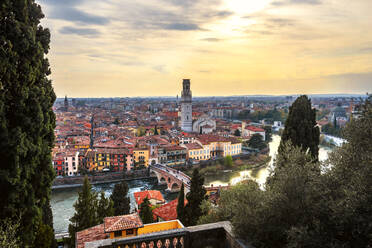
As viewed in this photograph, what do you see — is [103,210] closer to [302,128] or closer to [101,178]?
[302,128]

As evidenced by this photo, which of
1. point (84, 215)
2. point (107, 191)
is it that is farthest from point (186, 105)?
point (84, 215)

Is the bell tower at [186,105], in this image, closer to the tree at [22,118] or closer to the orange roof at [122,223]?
the orange roof at [122,223]

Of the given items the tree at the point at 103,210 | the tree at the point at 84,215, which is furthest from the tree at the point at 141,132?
the tree at the point at 84,215

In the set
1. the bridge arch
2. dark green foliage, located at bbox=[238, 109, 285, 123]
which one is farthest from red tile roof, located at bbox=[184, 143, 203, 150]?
dark green foliage, located at bbox=[238, 109, 285, 123]

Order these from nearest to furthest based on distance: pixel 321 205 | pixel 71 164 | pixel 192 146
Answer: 1. pixel 321 205
2. pixel 71 164
3. pixel 192 146

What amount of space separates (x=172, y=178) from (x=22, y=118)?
779 inches

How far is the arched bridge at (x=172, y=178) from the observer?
21.7m

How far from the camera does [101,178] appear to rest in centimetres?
2694

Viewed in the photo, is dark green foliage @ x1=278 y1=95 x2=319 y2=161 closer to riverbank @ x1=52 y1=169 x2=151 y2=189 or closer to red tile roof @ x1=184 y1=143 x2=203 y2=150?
riverbank @ x1=52 y1=169 x2=151 y2=189

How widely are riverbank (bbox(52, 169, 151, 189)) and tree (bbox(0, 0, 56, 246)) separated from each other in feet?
73.8

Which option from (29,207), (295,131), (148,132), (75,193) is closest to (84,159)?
(75,193)

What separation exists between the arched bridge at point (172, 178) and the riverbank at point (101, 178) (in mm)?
1621

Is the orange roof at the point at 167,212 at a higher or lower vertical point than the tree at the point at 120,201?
lower

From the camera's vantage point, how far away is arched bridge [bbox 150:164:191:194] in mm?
21733
